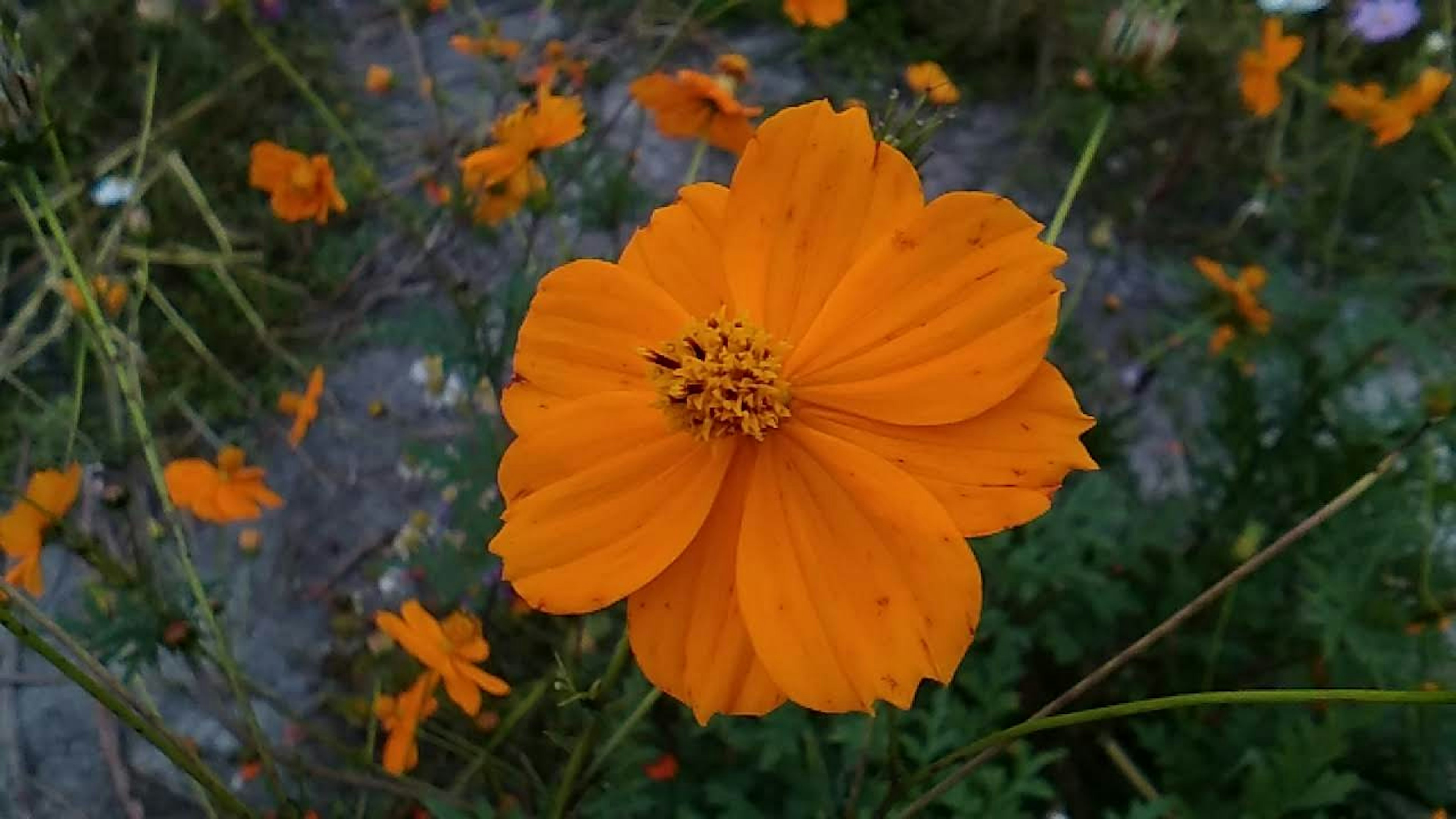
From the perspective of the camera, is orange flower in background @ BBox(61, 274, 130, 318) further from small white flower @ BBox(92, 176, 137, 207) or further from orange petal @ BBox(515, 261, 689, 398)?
orange petal @ BBox(515, 261, 689, 398)

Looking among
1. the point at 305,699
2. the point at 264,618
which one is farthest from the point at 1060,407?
the point at 264,618

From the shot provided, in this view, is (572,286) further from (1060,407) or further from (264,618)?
(264,618)

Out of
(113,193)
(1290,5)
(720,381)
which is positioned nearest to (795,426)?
(720,381)

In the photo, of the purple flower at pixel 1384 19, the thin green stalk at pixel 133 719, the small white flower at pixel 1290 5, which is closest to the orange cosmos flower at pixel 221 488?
the thin green stalk at pixel 133 719

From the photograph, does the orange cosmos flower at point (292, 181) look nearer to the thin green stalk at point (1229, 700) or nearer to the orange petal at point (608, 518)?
the orange petal at point (608, 518)

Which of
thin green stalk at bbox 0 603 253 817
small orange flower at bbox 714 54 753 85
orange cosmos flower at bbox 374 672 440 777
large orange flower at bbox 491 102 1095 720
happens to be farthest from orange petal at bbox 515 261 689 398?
small orange flower at bbox 714 54 753 85
